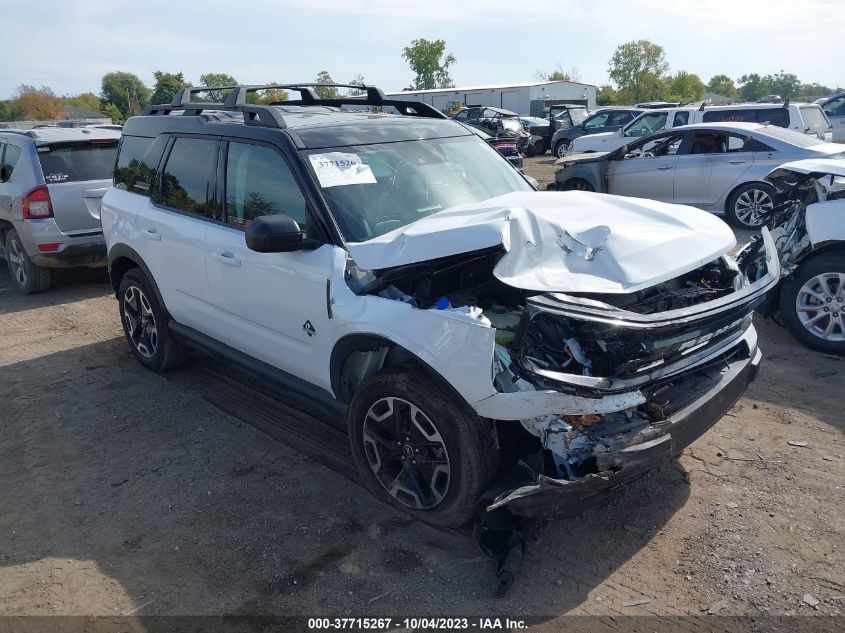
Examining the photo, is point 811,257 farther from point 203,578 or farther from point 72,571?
point 72,571

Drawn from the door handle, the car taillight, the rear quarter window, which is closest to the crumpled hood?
the door handle

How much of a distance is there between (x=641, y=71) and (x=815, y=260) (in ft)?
247

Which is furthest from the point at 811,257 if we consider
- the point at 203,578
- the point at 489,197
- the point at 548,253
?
the point at 203,578

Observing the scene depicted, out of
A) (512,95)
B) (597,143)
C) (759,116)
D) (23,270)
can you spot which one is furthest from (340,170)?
(512,95)

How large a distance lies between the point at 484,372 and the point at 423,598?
105cm

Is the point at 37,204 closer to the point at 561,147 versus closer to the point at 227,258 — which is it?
the point at 227,258

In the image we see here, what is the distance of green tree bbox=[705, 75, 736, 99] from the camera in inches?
3881

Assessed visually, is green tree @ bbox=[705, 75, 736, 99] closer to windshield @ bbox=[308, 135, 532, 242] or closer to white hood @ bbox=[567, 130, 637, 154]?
white hood @ bbox=[567, 130, 637, 154]

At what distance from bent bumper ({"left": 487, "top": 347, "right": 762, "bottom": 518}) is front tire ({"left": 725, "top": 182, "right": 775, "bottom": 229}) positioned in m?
7.93

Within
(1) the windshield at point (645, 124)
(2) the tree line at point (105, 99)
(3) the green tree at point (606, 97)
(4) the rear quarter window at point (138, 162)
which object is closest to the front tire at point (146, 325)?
(4) the rear quarter window at point (138, 162)

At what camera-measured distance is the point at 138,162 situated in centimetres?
552

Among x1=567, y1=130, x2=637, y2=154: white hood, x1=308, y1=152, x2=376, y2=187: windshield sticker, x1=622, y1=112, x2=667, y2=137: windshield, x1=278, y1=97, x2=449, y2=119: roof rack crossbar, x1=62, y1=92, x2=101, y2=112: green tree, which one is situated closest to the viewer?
x1=308, y1=152, x2=376, y2=187: windshield sticker

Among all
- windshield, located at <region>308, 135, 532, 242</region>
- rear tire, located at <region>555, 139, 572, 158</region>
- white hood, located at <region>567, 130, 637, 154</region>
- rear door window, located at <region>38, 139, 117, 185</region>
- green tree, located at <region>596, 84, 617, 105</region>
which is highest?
green tree, located at <region>596, 84, 617, 105</region>

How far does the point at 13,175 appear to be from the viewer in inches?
324
